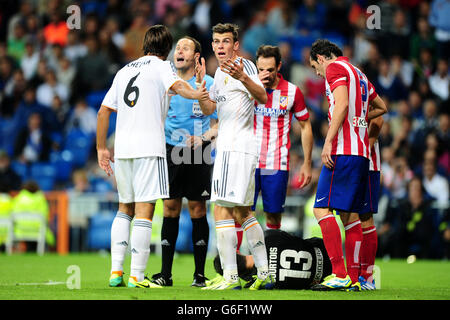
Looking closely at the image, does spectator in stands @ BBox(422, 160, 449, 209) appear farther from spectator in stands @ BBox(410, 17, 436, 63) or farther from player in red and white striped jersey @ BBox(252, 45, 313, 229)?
player in red and white striped jersey @ BBox(252, 45, 313, 229)

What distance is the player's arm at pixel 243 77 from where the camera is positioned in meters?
6.63

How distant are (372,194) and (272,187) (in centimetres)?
115

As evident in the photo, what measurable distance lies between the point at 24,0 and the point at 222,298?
16117mm

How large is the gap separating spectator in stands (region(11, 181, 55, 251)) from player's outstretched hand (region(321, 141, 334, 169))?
9.03 m

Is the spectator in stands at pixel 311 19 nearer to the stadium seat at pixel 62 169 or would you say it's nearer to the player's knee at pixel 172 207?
the stadium seat at pixel 62 169

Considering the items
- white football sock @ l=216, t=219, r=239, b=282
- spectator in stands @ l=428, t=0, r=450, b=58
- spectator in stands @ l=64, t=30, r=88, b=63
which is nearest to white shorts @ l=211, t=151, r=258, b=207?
white football sock @ l=216, t=219, r=239, b=282

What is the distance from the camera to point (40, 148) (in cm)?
1734

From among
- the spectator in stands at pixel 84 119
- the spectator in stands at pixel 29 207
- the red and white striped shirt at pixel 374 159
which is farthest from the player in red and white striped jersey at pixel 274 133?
the spectator in stands at pixel 84 119

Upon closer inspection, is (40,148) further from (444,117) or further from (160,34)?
(160,34)

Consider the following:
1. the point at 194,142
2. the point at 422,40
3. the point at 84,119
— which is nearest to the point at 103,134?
the point at 194,142

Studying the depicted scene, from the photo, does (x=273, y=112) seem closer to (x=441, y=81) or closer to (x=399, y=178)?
(x=399, y=178)

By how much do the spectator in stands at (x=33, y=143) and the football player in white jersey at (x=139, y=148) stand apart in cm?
1039

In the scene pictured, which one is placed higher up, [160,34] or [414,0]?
[414,0]

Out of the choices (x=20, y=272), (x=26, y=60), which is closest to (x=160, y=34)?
(x=20, y=272)
